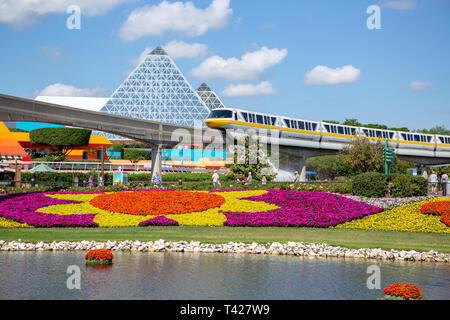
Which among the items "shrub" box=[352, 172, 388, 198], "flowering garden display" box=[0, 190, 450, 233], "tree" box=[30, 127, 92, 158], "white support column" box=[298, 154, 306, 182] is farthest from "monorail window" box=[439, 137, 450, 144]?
"flowering garden display" box=[0, 190, 450, 233]

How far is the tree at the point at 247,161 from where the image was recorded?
1629 inches

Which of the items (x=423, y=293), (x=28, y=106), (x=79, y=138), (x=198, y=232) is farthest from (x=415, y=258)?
(x=79, y=138)

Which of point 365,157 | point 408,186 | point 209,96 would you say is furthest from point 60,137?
point 209,96

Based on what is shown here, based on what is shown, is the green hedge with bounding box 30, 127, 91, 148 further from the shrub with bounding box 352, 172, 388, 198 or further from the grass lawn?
the grass lawn

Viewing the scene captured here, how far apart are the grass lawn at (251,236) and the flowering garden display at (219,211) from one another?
0.96 metres

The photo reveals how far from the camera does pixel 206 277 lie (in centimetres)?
1223

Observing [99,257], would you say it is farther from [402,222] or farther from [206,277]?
[402,222]

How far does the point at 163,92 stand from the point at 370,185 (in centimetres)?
12205

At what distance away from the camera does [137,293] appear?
35.4 ft

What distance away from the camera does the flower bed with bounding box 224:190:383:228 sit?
20453 millimetres

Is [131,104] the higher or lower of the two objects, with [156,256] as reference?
higher

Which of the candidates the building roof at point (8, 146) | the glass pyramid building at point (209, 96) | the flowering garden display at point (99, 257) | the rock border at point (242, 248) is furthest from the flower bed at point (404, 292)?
the glass pyramid building at point (209, 96)

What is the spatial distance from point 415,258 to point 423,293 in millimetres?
4288
